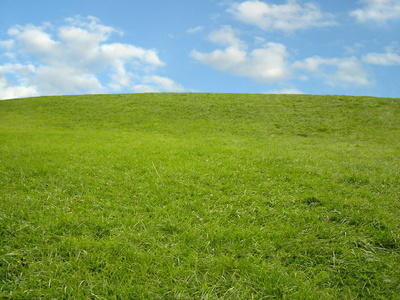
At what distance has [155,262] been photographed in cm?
414

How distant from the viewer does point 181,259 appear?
427cm

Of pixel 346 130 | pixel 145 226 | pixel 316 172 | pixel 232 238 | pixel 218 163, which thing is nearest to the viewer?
pixel 232 238

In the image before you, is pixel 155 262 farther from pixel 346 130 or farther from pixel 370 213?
pixel 346 130

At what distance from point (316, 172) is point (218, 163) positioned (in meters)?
3.68

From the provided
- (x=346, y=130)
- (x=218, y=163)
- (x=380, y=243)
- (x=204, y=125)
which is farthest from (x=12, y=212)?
(x=346, y=130)

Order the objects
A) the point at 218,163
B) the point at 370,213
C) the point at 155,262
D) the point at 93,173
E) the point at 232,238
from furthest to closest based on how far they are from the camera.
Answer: the point at 218,163 < the point at 93,173 < the point at 370,213 < the point at 232,238 < the point at 155,262

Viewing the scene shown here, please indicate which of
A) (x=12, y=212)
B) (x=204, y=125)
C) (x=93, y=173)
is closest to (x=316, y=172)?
(x=93, y=173)

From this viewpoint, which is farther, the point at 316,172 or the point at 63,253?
the point at 316,172

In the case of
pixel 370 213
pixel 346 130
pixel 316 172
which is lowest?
pixel 370 213

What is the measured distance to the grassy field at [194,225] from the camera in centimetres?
376

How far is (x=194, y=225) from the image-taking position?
524 cm

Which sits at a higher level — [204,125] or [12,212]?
[204,125]

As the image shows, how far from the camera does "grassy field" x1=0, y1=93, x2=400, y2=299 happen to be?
3.76m

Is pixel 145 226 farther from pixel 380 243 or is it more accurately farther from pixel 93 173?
pixel 380 243
